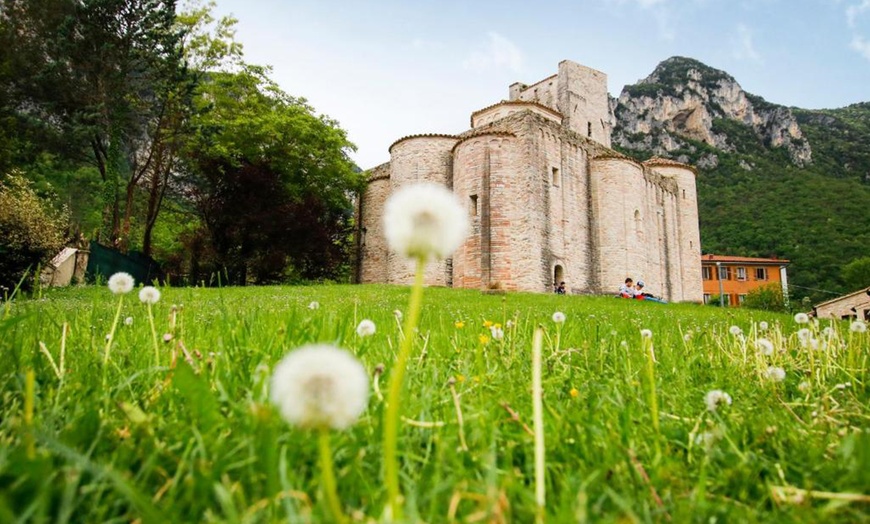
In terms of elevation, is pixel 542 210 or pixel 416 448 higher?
pixel 542 210

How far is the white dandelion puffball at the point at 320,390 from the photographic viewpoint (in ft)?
1.77

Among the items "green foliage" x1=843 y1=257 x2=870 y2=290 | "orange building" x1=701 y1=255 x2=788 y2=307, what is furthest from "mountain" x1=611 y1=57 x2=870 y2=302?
"orange building" x1=701 y1=255 x2=788 y2=307

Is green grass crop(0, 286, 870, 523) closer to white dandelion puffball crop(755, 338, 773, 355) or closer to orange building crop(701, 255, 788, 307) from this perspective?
white dandelion puffball crop(755, 338, 773, 355)

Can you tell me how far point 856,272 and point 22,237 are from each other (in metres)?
65.6

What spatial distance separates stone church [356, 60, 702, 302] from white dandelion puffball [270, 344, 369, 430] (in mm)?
17529

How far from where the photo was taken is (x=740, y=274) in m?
57.7

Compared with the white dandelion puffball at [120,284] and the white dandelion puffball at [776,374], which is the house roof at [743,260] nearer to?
the white dandelion puffball at [776,374]

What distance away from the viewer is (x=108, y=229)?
2211cm

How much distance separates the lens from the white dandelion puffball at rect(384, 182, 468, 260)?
24.1 inches

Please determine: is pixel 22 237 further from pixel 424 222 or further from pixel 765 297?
pixel 765 297

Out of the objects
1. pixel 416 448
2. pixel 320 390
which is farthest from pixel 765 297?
pixel 320 390

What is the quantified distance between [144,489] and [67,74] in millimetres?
28008

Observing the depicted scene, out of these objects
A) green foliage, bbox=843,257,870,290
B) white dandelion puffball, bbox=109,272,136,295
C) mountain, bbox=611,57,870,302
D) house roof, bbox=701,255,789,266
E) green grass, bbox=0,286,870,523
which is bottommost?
green grass, bbox=0,286,870,523

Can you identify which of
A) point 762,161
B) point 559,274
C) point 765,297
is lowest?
point 559,274
